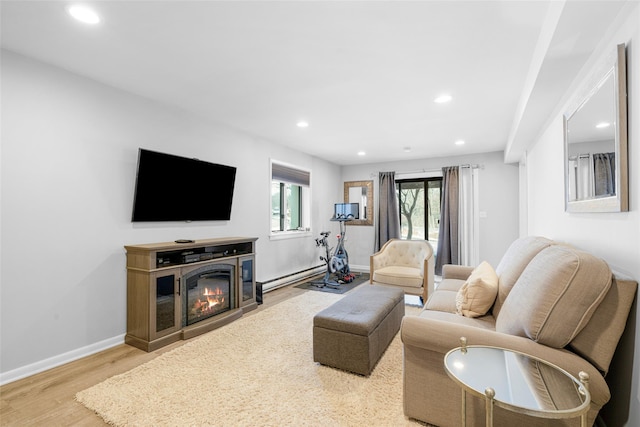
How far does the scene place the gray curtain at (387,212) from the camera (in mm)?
6320

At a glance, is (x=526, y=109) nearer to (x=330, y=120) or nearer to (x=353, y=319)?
(x=330, y=120)

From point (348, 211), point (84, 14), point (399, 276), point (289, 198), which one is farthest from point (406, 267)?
point (84, 14)

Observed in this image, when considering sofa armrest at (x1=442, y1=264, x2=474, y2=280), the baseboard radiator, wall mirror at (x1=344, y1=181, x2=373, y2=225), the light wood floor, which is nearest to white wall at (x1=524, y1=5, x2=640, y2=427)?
sofa armrest at (x1=442, y1=264, x2=474, y2=280)

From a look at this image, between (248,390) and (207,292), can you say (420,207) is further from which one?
(248,390)

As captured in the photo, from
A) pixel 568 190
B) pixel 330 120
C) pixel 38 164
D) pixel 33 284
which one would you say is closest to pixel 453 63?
pixel 568 190

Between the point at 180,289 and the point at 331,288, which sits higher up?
the point at 180,289

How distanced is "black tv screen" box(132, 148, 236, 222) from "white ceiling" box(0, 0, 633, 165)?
26.8 inches

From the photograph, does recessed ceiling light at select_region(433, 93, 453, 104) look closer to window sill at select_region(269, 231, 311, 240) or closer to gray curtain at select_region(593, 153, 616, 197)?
gray curtain at select_region(593, 153, 616, 197)

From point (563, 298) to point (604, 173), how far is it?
79 cm

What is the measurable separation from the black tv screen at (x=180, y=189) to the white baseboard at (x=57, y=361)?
1.18m

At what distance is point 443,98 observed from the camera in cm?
308

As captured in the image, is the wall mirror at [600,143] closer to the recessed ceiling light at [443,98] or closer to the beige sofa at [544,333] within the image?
the beige sofa at [544,333]

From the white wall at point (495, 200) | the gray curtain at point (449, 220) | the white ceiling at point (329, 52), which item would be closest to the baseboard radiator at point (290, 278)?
the gray curtain at point (449, 220)

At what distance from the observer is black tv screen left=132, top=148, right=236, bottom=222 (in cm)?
300
